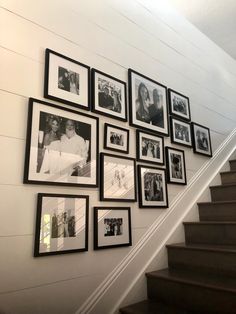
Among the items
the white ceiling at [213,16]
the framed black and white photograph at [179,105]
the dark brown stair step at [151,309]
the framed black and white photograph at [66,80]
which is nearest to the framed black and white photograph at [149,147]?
the framed black and white photograph at [179,105]

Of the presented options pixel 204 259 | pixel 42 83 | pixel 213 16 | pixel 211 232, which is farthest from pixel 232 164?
pixel 42 83

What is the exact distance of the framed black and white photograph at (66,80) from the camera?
5.41 ft

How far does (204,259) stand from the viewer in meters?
1.88

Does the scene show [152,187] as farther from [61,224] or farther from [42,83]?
[42,83]

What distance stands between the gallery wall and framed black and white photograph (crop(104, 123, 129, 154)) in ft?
0.15

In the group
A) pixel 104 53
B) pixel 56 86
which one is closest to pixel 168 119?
pixel 104 53

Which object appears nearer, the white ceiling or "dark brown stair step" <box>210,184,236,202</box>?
"dark brown stair step" <box>210,184,236,202</box>

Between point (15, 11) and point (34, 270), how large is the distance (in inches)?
59.8

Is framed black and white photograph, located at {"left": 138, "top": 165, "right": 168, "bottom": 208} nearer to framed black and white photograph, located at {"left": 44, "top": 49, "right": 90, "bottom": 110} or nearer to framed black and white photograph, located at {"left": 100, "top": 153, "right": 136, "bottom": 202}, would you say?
A: framed black and white photograph, located at {"left": 100, "top": 153, "right": 136, "bottom": 202}

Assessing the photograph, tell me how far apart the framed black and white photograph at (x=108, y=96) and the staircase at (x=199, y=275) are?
3.75 ft

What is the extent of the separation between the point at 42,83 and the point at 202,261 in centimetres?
164

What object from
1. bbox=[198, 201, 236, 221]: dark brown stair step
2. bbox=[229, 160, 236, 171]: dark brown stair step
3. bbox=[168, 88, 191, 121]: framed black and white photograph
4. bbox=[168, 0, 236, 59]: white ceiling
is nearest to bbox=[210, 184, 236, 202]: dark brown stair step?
bbox=[198, 201, 236, 221]: dark brown stair step

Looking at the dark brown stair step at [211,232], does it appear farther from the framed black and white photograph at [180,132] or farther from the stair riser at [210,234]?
the framed black and white photograph at [180,132]

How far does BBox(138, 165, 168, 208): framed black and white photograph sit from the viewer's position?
6.65 ft
